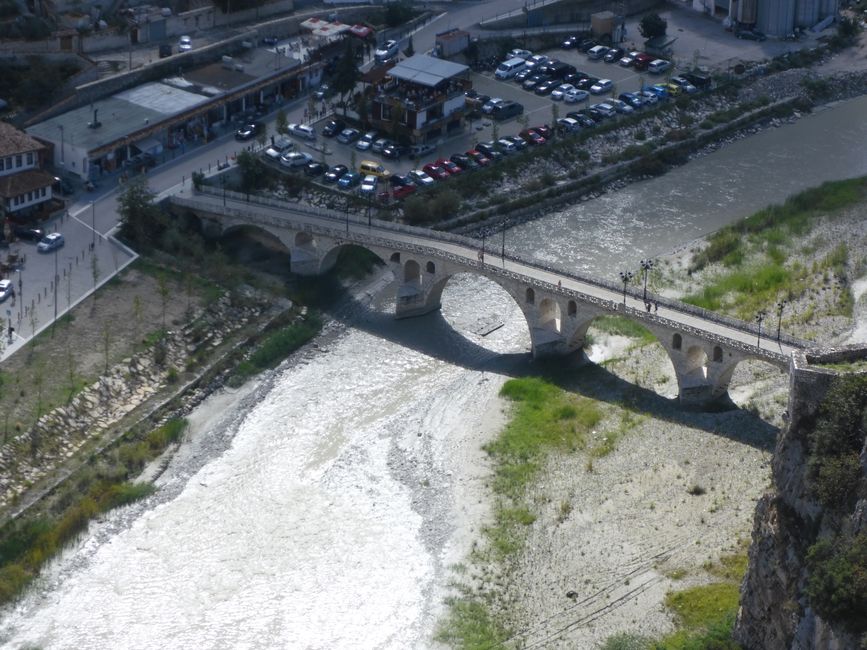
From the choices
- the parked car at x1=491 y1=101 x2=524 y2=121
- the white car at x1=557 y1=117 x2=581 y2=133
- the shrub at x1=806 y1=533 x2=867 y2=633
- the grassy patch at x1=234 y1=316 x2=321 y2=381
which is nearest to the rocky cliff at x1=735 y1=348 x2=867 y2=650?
the shrub at x1=806 y1=533 x2=867 y2=633

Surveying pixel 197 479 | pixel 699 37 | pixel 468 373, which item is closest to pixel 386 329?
pixel 468 373

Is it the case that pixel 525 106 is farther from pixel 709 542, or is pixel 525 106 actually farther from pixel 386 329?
pixel 709 542

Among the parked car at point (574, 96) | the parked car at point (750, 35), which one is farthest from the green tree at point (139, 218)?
the parked car at point (750, 35)

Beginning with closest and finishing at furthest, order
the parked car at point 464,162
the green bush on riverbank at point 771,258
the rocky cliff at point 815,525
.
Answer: the rocky cliff at point 815,525
the green bush on riverbank at point 771,258
the parked car at point 464,162

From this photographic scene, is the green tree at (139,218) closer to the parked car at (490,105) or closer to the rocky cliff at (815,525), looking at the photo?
the parked car at (490,105)

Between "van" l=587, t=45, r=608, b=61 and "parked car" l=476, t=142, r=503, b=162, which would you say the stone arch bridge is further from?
"van" l=587, t=45, r=608, b=61

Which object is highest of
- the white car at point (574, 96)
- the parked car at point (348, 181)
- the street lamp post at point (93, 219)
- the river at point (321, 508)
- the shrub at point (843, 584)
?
the shrub at point (843, 584)

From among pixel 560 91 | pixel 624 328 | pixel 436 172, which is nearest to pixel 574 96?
pixel 560 91
